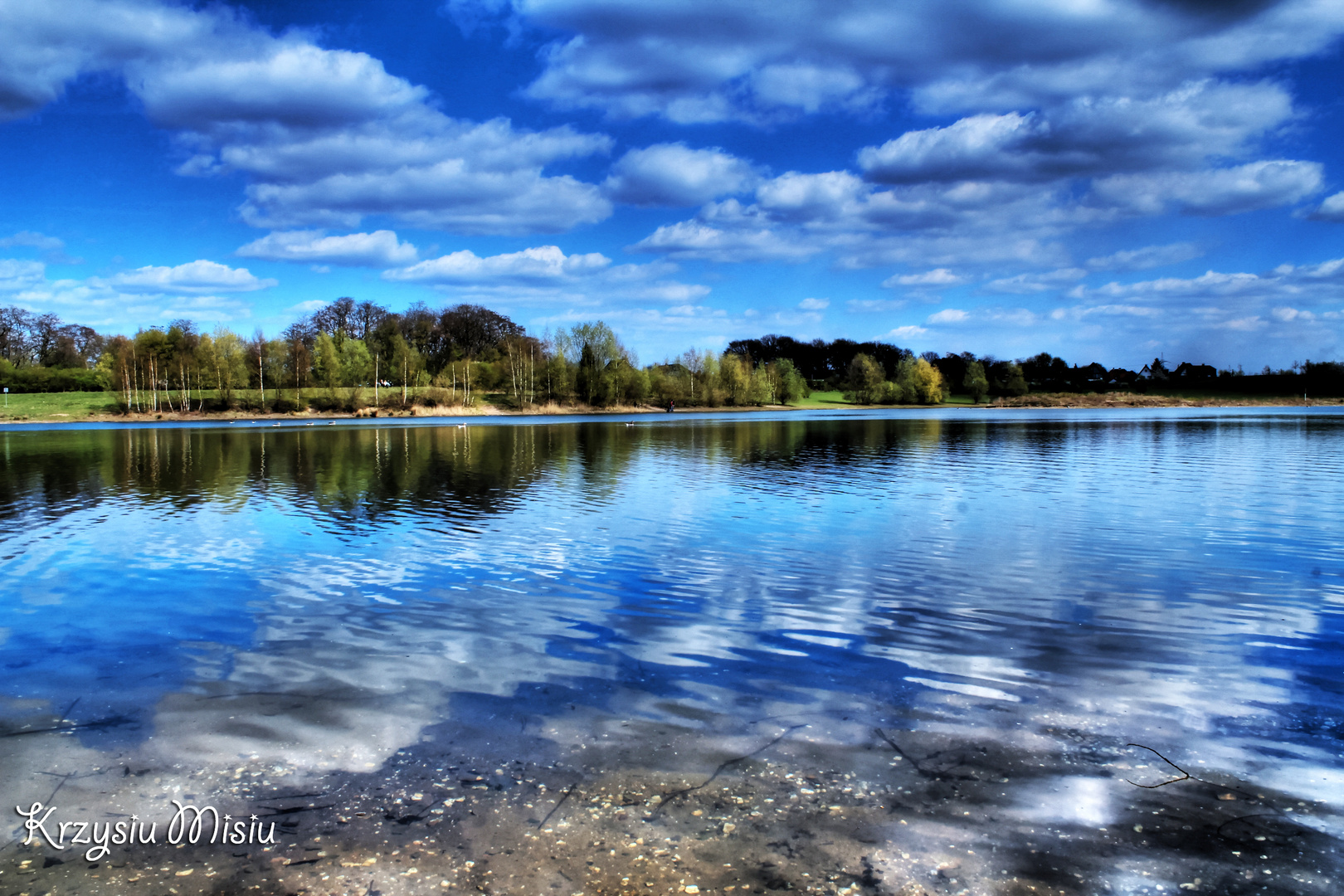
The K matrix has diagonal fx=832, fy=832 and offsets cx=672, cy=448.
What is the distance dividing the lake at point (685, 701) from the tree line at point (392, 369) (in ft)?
370

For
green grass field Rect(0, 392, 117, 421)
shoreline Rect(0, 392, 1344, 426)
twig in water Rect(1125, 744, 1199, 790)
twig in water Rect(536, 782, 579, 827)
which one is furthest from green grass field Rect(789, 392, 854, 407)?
twig in water Rect(536, 782, 579, 827)

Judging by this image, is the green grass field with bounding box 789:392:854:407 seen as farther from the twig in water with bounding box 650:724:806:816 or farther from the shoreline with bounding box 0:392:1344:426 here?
the twig in water with bounding box 650:724:806:816

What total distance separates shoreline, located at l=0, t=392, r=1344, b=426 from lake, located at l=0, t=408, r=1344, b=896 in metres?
101

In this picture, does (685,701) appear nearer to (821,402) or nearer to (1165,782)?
(1165,782)

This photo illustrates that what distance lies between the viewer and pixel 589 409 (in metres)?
141

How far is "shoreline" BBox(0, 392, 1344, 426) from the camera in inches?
4294

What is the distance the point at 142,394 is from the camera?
116 meters

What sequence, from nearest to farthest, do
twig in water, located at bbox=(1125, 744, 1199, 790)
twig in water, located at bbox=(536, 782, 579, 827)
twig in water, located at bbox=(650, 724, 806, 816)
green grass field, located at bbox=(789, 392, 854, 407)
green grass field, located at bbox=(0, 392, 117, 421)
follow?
twig in water, located at bbox=(536, 782, 579, 827) → twig in water, located at bbox=(650, 724, 806, 816) → twig in water, located at bbox=(1125, 744, 1199, 790) → green grass field, located at bbox=(0, 392, 117, 421) → green grass field, located at bbox=(789, 392, 854, 407)

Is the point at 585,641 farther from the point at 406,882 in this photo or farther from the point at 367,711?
the point at 406,882

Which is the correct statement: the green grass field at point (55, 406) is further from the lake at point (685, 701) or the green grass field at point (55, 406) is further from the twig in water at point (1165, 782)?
the twig in water at point (1165, 782)

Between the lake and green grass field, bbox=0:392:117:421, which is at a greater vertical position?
green grass field, bbox=0:392:117:421

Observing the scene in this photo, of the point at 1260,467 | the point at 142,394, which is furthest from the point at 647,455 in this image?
the point at 142,394

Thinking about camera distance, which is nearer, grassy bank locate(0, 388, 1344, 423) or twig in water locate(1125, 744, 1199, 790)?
twig in water locate(1125, 744, 1199, 790)

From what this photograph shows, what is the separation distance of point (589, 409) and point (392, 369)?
1299 inches
